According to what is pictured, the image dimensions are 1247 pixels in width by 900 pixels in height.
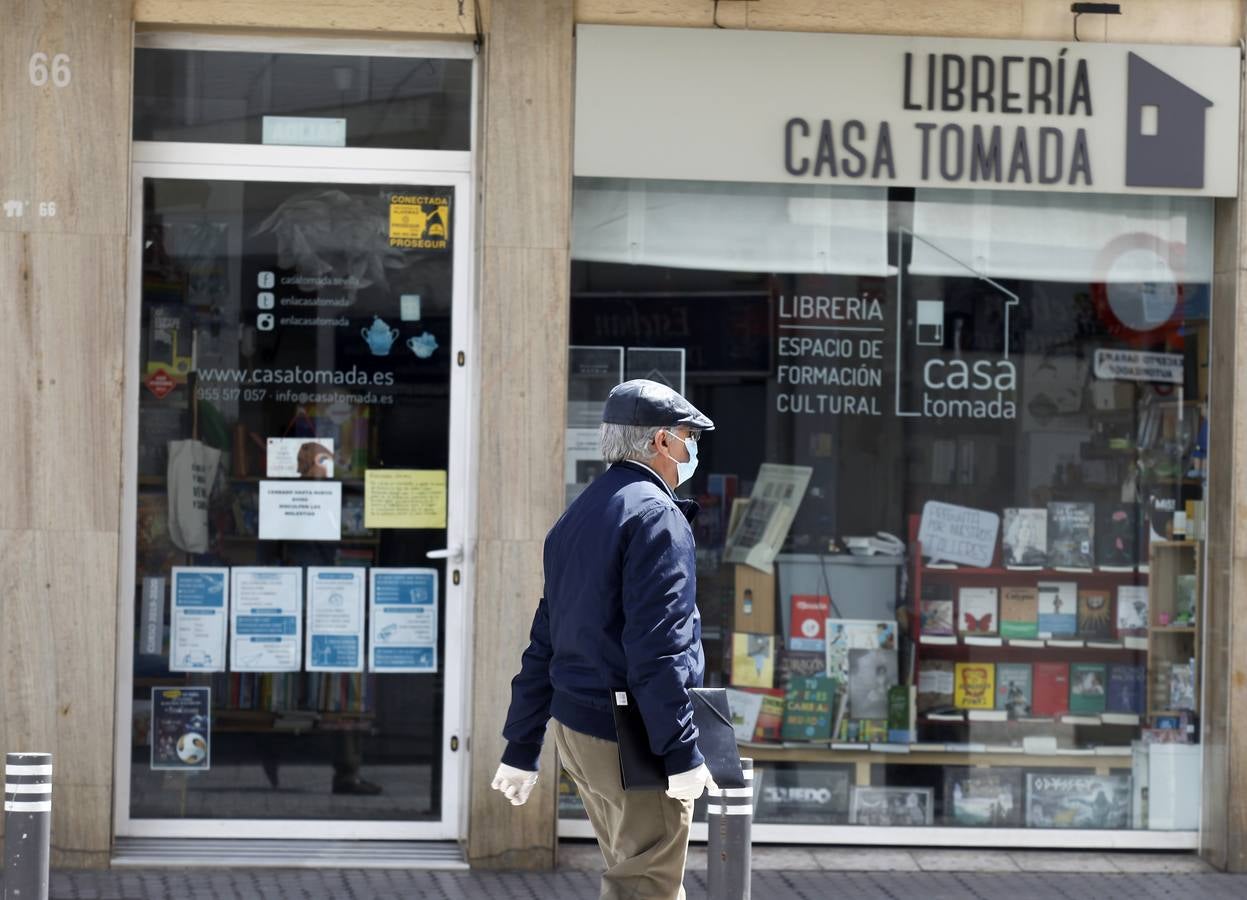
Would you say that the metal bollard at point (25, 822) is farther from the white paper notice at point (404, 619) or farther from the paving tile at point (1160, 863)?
the paving tile at point (1160, 863)

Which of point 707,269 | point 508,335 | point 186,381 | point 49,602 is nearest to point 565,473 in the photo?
point 508,335

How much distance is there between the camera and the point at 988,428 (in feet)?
A: 26.7

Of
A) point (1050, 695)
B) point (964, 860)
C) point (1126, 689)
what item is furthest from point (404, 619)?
point (1126, 689)

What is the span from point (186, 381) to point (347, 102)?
145 cm

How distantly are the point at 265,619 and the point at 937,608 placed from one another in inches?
123

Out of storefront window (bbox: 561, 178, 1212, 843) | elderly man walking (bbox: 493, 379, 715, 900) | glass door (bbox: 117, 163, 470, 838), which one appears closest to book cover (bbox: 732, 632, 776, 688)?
storefront window (bbox: 561, 178, 1212, 843)

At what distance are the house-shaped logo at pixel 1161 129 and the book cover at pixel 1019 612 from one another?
1.96 m

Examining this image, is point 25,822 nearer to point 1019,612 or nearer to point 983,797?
point 983,797

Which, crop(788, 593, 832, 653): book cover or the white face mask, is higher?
the white face mask

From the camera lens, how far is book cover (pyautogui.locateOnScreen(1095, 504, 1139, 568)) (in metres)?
8.19

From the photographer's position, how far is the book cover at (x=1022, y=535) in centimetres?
815

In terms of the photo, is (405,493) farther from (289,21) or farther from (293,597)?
(289,21)

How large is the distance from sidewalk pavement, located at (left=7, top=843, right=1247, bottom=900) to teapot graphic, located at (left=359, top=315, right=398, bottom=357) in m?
2.30

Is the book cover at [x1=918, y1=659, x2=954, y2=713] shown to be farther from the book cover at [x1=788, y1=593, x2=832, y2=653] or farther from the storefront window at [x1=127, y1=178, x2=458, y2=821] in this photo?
the storefront window at [x1=127, y1=178, x2=458, y2=821]
